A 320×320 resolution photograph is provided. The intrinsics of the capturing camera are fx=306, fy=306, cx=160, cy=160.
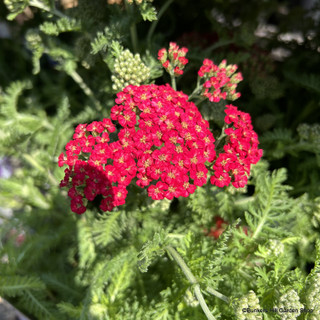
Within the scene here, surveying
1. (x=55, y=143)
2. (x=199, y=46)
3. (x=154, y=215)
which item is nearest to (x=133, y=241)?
(x=154, y=215)

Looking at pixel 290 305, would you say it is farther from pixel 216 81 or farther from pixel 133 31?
pixel 133 31

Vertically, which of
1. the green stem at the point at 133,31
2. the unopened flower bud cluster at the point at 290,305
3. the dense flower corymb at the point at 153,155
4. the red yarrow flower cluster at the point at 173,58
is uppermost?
the green stem at the point at 133,31

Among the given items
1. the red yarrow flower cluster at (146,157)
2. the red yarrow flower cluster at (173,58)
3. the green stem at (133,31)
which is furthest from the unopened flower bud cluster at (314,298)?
the green stem at (133,31)

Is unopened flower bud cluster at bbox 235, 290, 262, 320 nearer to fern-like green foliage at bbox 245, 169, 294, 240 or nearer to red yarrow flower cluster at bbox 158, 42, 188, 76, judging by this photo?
fern-like green foliage at bbox 245, 169, 294, 240

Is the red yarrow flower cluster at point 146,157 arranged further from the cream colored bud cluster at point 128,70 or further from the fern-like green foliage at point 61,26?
the fern-like green foliage at point 61,26

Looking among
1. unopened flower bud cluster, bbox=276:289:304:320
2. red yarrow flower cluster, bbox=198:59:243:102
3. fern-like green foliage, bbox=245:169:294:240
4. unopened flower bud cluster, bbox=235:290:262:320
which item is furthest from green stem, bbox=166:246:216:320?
red yarrow flower cluster, bbox=198:59:243:102

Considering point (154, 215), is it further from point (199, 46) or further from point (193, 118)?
point (199, 46)

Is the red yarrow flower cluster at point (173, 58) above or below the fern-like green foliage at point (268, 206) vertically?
above
